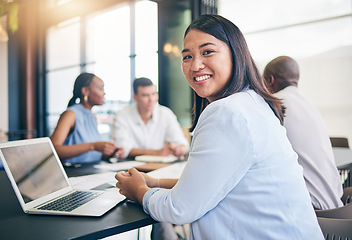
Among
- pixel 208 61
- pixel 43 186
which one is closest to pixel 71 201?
pixel 43 186

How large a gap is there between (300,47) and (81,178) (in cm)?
405

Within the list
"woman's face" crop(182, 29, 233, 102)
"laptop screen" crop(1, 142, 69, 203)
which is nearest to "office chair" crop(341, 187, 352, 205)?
"woman's face" crop(182, 29, 233, 102)

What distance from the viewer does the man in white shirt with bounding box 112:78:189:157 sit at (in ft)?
10.5

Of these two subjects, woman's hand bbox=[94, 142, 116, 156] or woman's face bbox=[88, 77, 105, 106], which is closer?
woman's hand bbox=[94, 142, 116, 156]

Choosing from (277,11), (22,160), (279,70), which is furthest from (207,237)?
(277,11)

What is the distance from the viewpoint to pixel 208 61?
3.81 feet

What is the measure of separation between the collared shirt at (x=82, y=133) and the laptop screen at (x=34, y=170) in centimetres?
107

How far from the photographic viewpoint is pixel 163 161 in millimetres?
2252

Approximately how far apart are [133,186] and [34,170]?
39 cm

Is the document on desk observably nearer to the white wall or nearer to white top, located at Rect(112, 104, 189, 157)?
white top, located at Rect(112, 104, 189, 157)

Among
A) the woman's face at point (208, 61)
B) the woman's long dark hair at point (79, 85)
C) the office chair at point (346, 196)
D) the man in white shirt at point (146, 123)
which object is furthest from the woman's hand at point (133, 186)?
the man in white shirt at point (146, 123)

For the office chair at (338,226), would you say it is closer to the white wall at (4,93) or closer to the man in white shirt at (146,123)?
the man in white shirt at (146,123)

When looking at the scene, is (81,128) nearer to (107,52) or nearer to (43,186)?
(43,186)

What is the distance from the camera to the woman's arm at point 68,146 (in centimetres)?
Result: 218
